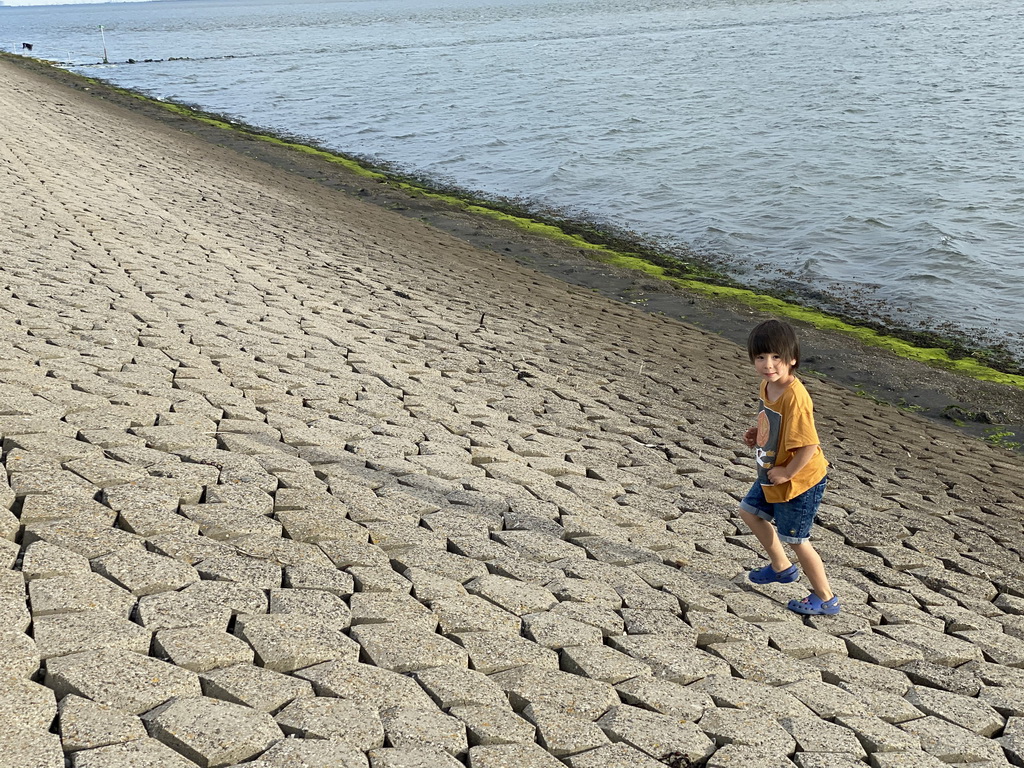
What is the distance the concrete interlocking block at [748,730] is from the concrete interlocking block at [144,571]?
2115 millimetres

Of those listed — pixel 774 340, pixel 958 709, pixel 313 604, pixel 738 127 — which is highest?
pixel 738 127

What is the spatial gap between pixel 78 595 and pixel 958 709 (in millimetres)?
3550

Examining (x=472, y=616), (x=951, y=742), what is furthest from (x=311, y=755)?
(x=951, y=742)

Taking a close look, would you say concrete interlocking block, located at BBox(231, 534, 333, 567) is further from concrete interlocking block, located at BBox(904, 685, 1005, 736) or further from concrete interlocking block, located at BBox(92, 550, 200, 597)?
concrete interlocking block, located at BBox(904, 685, 1005, 736)

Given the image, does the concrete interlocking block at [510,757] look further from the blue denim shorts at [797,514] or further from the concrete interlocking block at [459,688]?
the blue denim shorts at [797,514]

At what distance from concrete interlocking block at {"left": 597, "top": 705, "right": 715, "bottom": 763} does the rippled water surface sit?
10.0m

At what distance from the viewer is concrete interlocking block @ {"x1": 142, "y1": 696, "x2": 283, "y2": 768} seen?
2898 mm

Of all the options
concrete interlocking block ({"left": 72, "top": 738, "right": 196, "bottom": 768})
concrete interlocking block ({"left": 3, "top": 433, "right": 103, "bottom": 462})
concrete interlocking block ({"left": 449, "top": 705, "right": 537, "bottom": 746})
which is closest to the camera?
concrete interlocking block ({"left": 72, "top": 738, "right": 196, "bottom": 768})

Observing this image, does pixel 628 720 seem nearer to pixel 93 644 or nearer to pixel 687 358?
pixel 93 644

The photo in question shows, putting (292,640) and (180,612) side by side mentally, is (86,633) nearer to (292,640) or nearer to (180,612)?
(180,612)

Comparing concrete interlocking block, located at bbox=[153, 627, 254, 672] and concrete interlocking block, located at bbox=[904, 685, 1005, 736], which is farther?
concrete interlocking block, located at bbox=[904, 685, 1005, 736]

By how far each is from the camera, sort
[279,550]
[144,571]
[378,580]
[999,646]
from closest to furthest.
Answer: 1. [144,571]
2. [378,580]
3. [279,550]
4. [999,646]

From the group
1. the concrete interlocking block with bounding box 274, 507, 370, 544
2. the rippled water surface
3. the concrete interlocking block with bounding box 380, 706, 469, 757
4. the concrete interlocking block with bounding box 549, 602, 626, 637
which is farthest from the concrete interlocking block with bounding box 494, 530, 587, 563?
the rippled water surface

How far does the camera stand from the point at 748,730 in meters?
3.49
